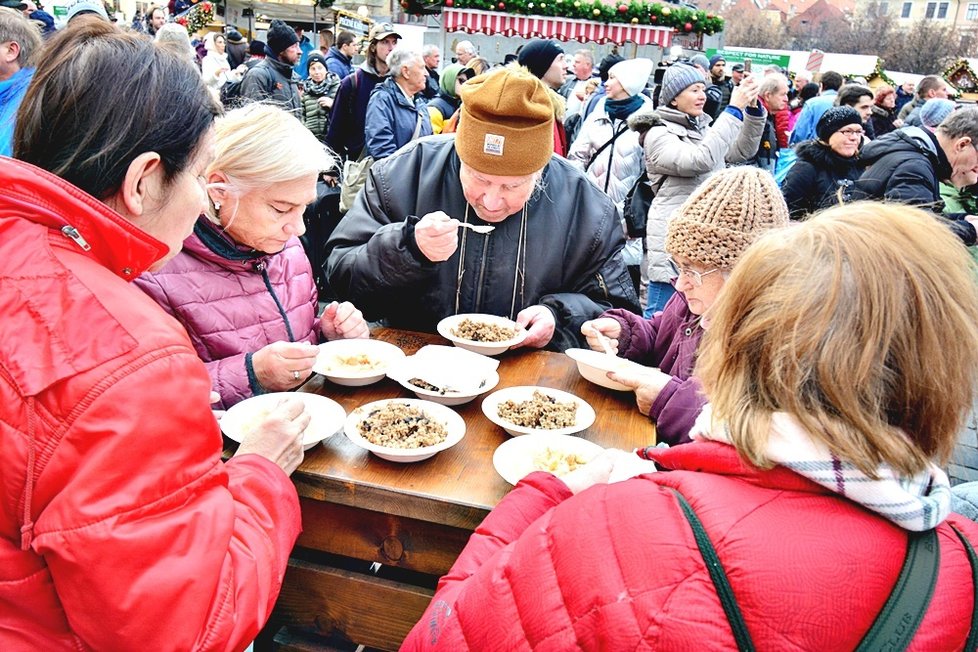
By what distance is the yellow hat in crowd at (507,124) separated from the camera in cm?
247

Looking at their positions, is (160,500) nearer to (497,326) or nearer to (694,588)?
A: (694,588)

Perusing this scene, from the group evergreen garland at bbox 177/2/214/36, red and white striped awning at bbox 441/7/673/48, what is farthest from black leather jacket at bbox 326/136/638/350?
evergreen garland at bbox 177/2/214/36

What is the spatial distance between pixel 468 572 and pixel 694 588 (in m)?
0.52

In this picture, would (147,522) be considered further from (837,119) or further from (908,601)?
(837,119)

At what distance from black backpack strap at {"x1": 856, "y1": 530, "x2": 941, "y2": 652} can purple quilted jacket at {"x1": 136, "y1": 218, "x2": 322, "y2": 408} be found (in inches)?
64.9

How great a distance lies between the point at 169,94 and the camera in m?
1.16

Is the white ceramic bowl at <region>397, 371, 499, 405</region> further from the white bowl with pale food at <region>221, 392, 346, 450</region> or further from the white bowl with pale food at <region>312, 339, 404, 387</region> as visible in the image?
the white bowl with pale food at <region>221, 392, 346, 450</region>

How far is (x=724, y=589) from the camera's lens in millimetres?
871

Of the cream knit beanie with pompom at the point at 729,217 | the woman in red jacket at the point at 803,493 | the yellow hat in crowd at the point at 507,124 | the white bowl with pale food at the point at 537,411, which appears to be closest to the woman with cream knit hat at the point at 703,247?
the cream knit beanie with pompom at the point at 729,217

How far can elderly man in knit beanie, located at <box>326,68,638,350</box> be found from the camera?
97.8 inches

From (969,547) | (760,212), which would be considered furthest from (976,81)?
(969,547)

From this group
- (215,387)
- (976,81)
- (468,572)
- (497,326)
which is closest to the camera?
(468,572)

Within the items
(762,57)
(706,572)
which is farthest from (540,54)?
(762,57)

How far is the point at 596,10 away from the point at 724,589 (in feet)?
53.1
